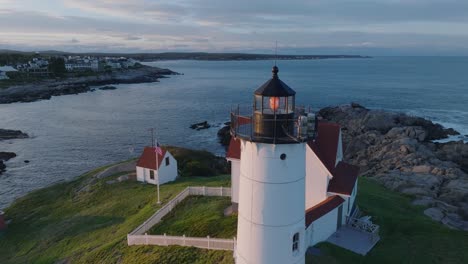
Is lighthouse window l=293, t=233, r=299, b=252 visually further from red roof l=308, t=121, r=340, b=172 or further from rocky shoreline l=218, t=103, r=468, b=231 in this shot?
rocky shoreline l=218, t=103, r=468, b=231

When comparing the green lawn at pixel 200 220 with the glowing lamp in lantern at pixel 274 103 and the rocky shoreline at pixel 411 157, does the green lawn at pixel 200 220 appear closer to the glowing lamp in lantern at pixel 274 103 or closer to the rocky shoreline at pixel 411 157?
the glowing lamp in lantern at pixel 274 103

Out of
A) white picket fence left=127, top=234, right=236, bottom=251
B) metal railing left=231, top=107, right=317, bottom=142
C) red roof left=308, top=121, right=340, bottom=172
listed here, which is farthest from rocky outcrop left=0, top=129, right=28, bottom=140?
metal railing left=231, top=107, right=317, bottom=142

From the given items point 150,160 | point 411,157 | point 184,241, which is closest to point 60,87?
point 150,160

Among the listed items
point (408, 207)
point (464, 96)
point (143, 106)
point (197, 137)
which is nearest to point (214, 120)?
point (197, 137)

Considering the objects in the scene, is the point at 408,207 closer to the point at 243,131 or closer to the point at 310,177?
the point at 310,177

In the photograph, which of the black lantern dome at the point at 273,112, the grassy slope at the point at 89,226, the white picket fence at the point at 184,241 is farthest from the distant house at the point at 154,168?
the black lantern dome at the point at 273,112
